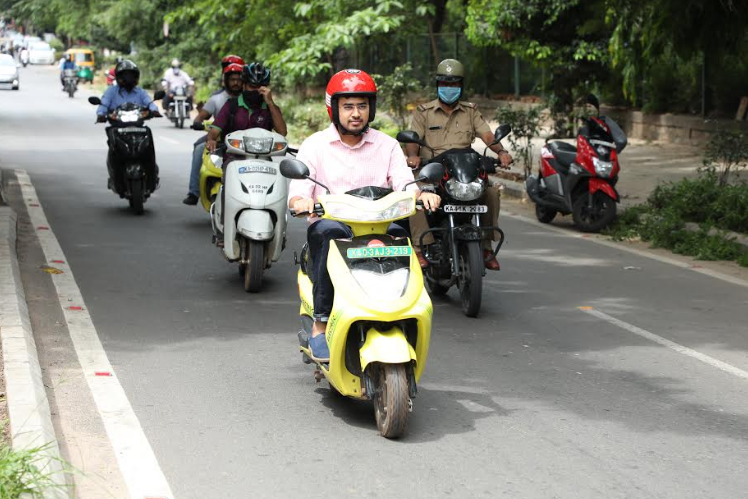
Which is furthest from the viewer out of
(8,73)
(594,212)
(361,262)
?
(8,73)

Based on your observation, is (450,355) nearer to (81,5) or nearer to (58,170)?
(58,170)

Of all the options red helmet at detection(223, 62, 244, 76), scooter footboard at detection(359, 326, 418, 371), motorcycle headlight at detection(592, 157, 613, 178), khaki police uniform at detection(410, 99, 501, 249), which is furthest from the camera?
motorcycle headlight at detection(592, 157, 613, 178)

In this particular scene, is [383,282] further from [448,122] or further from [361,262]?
[448,122]

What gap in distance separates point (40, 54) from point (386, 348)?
89.2m

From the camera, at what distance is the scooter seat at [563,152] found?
1376 cm

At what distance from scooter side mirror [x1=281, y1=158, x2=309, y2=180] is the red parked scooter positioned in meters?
7.75

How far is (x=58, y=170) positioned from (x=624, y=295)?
1254 cm

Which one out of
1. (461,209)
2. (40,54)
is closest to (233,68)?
(461,209)

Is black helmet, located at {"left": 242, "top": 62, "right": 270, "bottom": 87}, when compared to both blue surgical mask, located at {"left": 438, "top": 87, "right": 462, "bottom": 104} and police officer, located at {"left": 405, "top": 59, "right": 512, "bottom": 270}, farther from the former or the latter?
blue surgical mask, located at {"left": 438, "top": 87, "right": 462, "bottom": 104}

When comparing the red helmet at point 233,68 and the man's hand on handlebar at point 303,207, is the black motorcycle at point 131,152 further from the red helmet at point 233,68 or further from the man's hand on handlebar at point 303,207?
the man's hand on handlebar at point 303,207

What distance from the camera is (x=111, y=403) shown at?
653cm

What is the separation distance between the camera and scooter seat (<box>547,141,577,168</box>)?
1376 cm

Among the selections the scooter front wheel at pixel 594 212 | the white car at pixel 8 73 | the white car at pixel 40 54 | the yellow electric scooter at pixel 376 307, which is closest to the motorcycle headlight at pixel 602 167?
the scooter front wheel at pixel 594 212

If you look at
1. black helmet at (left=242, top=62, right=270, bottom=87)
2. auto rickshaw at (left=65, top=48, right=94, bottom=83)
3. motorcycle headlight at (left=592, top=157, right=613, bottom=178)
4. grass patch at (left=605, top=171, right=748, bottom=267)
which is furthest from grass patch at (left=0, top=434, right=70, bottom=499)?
auto rickshaw at (left=65, top=48, right=94, bottom=83)
